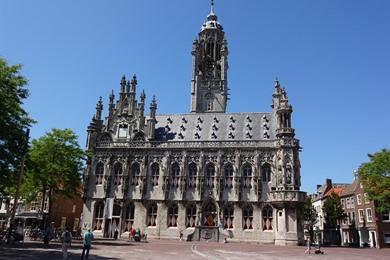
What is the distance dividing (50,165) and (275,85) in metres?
34.6

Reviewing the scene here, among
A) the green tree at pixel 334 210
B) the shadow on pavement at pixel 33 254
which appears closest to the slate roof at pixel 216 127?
the green tree at pixel 334 210

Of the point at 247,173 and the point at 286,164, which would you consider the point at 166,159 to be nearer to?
the point at 247,173

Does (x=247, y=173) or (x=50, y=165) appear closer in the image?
(x=50, y=165)

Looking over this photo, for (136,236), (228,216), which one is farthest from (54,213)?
(228,216)

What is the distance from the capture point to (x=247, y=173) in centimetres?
4838

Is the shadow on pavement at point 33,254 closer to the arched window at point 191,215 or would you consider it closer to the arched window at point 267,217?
the arched window at point 191,215

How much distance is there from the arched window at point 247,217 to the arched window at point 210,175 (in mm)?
5752

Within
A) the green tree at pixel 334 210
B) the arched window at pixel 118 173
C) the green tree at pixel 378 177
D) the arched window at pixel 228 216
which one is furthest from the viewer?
the green tree at pixel 334 210

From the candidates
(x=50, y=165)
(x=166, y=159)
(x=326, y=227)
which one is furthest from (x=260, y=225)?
(x=326, y=227)

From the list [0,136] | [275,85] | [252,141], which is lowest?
[0,136]

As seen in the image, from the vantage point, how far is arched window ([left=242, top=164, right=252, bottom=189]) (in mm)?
47781

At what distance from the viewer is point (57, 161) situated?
142ft

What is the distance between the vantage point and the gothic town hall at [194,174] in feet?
A: 150

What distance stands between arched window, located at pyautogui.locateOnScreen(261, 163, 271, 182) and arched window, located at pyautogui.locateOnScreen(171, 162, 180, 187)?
40.5ft
